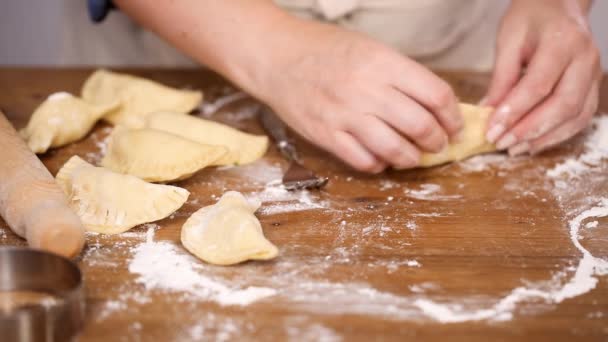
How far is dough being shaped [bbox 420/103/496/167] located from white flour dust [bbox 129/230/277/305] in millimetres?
523

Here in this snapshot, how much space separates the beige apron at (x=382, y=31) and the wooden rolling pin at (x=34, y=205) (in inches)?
29.4

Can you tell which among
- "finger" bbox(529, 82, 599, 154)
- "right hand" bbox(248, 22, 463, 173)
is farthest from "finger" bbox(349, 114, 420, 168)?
"finger" bbox(529, 82, 599, 154)

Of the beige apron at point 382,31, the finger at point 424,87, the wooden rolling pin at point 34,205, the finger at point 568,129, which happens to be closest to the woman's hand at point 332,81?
the finger at point 424,87

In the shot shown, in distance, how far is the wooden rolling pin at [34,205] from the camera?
3.13 ft

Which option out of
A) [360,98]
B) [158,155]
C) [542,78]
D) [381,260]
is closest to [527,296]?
[381,260]

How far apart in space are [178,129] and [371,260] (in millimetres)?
545

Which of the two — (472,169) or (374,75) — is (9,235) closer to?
(374,75)

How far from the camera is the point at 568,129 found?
55.6 inches

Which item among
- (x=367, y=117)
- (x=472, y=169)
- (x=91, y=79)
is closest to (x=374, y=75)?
(x=367, y=117)

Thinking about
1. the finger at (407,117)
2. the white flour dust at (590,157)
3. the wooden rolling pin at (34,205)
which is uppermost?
the white flour dust at (590,157)

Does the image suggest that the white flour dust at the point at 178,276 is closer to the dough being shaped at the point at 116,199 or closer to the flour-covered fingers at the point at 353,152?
the dough being shaped at the point at 116,199

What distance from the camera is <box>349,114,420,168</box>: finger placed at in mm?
1209

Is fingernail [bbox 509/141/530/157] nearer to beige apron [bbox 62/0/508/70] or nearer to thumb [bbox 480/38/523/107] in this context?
thumb [bbox 480/38/523/107]

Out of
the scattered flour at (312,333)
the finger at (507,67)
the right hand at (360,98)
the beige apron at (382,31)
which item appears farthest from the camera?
the beige apron at (382,31)
